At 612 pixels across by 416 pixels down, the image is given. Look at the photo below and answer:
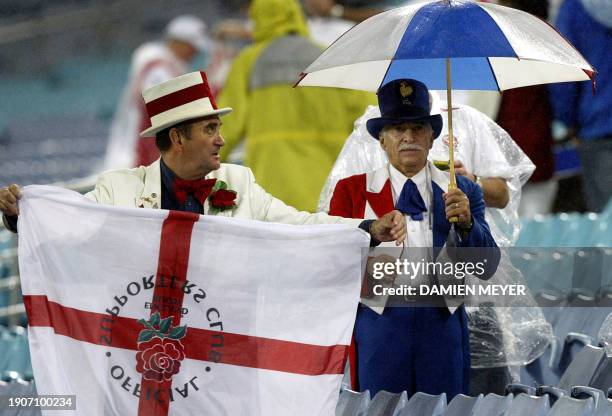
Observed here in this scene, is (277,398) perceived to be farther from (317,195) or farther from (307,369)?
(317,195)

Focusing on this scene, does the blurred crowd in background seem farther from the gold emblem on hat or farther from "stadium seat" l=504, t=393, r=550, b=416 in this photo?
"stadium seat" l=504, t=393, r=550, b=416

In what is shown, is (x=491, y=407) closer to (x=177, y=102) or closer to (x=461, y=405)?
(x=461, y=405)

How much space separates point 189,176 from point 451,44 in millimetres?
933

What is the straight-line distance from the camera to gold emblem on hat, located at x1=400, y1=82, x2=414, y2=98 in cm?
507

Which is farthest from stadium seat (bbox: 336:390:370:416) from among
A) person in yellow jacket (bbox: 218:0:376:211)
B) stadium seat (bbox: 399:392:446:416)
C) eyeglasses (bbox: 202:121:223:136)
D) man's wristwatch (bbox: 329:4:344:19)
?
man's wristwatch (bbox: 329:4:344:19)

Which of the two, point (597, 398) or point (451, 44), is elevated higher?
point (451, 44)

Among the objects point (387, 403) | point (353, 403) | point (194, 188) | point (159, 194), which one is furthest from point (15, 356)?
point (387, 403)

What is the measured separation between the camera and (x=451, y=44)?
4852 millimetres

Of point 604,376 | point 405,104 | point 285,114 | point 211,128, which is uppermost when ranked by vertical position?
point 285,114

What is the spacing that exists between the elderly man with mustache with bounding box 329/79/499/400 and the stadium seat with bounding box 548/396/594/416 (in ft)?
1.86

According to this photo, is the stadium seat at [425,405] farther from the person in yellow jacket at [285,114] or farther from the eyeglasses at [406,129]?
the person in yellow jacket at [285,114]

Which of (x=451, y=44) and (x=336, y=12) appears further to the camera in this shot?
(x=336, y=12)

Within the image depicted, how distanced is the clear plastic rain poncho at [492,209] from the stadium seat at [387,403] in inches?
→ 30.4

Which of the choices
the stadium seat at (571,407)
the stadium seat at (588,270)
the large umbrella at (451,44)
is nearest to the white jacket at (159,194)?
the large umbrella at (451,44)
